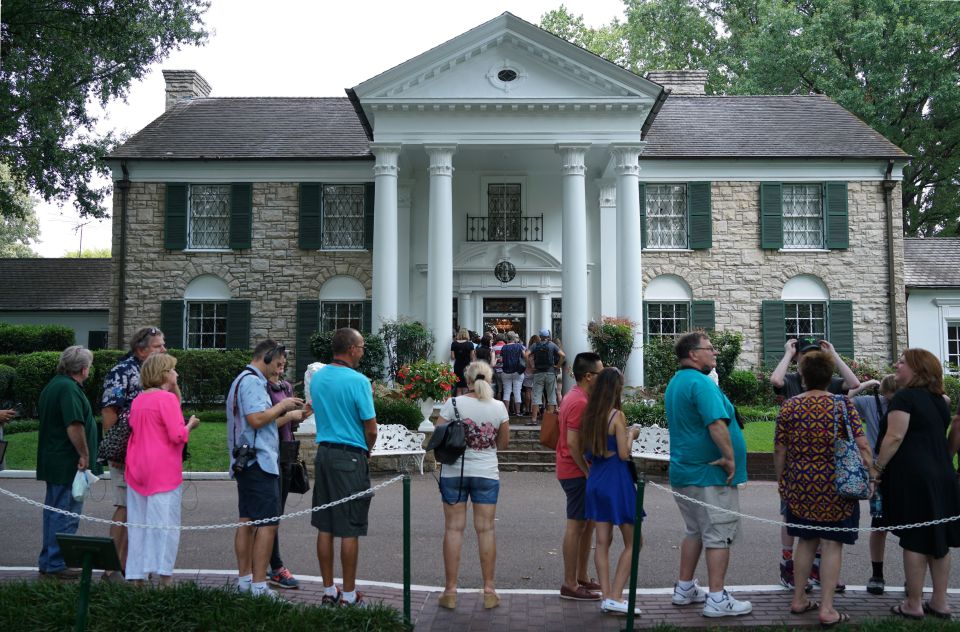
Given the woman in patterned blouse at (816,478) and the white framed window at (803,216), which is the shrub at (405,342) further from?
the woman in patterned blouse at (816,478)

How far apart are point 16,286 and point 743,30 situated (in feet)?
100

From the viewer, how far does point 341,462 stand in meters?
5.37

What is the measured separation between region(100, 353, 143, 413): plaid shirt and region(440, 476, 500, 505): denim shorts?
2493mm

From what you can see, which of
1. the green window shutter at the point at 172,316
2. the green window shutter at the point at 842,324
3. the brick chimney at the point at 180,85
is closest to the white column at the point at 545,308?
the green window shutter at the point at 842,324

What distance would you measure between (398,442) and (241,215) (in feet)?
33.9

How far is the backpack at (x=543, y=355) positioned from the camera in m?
14.0

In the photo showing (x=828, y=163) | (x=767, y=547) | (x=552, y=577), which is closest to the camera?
(x=552, y=577)

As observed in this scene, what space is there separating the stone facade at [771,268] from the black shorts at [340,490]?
15153mm

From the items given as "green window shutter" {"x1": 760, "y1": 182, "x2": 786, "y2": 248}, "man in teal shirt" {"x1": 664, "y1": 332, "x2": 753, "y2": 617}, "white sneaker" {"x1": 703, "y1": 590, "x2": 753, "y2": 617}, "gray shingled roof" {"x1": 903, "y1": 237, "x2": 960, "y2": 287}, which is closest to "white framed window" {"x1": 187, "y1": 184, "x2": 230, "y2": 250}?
"green window shutter" {"x1": 760, "y1": 182, "x2": 786, "y2": 248}

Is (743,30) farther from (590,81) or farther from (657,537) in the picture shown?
(657,537)

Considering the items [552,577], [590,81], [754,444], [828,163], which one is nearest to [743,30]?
[828,163]

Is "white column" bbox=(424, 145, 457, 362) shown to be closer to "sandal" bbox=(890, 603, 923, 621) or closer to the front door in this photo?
the front door

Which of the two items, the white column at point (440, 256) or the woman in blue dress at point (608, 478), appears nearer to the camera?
the woman in blue dress at point (608, 478)

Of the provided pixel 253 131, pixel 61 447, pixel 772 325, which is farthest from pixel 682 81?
pixel 61 447
